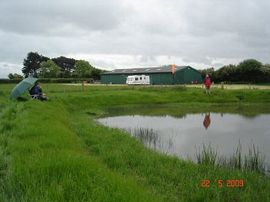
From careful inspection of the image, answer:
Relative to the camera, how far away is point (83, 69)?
335 feet

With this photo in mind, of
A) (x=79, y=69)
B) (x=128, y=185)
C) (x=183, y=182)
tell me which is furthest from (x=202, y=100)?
(x=79, y=69)

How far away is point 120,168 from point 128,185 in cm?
323

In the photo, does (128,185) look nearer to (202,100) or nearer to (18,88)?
(18,88)

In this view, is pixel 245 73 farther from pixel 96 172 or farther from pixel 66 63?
pixel 66 63

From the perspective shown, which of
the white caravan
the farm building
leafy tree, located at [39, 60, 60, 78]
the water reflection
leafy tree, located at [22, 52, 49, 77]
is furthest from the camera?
leafy tree, located at [22, 52, 49, 77]

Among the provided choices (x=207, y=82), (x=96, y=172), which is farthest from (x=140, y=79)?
(x=96, y=172)

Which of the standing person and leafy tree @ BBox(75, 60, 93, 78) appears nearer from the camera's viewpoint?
the standing person

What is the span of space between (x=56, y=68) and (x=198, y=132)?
8935cm

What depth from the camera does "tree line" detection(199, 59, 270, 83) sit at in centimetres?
6539

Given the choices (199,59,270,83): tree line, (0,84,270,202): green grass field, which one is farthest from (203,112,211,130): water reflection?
(199,59,270,83): tree line

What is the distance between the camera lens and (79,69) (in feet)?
337

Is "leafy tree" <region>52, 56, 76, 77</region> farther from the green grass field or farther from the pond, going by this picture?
the green grass field
